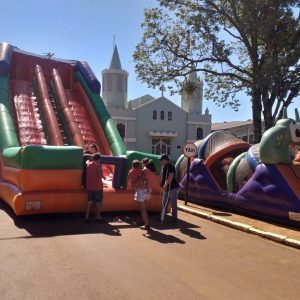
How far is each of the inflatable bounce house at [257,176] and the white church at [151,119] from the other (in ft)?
97.3

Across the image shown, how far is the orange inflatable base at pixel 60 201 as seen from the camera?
8531 mm

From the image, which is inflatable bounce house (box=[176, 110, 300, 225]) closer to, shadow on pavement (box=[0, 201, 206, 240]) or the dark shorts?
shadow on pavement (box=[0, 201, 206, 240])

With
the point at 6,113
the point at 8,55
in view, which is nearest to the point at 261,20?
the point at 8,55

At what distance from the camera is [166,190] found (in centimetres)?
918

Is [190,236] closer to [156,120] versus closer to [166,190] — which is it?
[166,190]

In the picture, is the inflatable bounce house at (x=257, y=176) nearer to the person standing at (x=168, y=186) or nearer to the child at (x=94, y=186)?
the person standing at (x=168, y=186)

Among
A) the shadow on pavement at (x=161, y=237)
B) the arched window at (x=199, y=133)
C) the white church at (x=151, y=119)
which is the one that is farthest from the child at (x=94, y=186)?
the arched window at (x=199, y=133)

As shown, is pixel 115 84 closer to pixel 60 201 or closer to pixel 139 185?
pixel 60 201

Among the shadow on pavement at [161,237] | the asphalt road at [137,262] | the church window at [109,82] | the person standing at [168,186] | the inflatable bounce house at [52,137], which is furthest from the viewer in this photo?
the church window at [109,82]

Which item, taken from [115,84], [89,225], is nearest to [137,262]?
[89,225]

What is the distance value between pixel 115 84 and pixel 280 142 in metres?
36.6

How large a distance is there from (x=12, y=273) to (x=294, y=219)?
19.2ft

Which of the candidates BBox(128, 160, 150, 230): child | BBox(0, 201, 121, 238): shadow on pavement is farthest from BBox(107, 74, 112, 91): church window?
BBox(128, 160, 150, 230): child

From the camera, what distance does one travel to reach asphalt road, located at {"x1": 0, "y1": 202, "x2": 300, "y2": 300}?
488cm
